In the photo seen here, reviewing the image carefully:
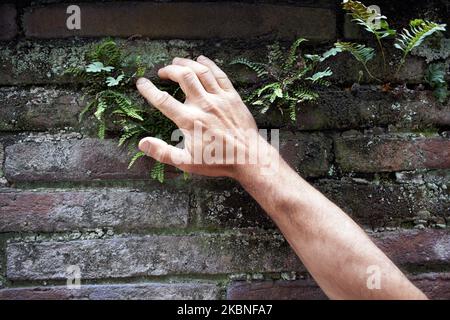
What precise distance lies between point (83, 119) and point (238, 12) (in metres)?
0.60

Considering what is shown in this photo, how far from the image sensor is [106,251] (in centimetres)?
137

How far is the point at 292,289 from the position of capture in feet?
4.55

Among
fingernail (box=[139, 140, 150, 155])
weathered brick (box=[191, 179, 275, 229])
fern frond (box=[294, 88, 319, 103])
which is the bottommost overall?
weathered brick (box=[191, 179, 275, 229])

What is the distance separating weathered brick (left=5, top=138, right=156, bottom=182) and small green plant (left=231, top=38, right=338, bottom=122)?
0.42 m

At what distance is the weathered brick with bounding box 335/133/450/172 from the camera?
1.43 metres

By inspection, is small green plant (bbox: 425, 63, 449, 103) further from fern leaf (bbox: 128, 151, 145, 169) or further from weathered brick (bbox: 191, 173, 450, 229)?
fern leaf (bbox: 128, 151, 145, 169)

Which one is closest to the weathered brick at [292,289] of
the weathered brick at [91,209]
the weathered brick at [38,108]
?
the weathered brick at [91,209]

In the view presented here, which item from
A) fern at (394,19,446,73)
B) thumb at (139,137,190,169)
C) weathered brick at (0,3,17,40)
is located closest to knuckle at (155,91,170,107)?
thumb at (139,137,190,169)

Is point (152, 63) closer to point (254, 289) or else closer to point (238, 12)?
point (238, 12)

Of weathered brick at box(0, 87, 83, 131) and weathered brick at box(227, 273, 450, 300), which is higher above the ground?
weathered brick at box(0, 87, 83, 131)

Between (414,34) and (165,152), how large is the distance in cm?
85

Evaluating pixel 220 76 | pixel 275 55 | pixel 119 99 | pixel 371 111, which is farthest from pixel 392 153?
pixel 119 99

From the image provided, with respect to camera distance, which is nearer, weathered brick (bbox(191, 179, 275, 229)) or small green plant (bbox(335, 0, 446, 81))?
small green plant (bbox(335, 0, 446, 81))

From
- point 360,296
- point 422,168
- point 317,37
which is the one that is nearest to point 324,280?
point 360,296
